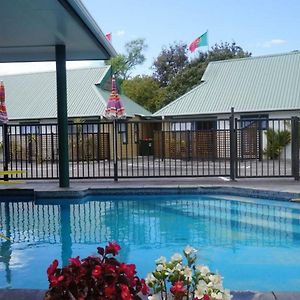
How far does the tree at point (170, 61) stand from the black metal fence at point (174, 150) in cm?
1735

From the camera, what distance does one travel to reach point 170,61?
42188 mm

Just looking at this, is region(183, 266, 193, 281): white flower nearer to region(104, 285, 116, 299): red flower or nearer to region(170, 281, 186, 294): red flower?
region(170, 281, 186, 294): red flower

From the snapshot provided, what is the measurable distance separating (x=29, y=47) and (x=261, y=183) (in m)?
6.04

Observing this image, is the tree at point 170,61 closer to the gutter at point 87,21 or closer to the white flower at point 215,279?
the gutter at point 87,21

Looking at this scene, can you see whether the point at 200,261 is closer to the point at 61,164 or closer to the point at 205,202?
the point at 205,202

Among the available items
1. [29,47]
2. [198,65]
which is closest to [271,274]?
[29,47]

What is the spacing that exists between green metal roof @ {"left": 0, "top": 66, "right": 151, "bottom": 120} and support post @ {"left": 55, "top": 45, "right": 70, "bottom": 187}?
36.3 ft

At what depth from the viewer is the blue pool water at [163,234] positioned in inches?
192

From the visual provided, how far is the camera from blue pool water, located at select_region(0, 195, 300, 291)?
487 cm

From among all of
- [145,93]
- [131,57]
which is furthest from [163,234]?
[131,57]

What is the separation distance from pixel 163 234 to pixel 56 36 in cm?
→ 458

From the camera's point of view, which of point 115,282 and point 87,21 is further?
point 87,21

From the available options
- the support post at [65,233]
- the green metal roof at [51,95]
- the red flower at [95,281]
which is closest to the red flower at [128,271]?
the red flower at [95,281]

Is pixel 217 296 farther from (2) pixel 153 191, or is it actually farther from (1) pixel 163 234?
(2) pixel 153 191
